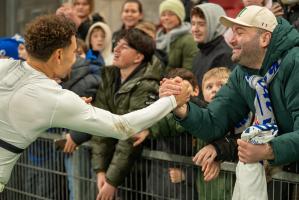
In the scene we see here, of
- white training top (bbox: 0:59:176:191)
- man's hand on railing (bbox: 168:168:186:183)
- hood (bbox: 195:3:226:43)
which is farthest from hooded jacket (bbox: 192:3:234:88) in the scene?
white training top (bbox: 0:59:176:191)

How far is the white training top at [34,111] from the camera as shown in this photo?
3971 millimetres

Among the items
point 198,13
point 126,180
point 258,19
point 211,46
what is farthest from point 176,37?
point 258,19

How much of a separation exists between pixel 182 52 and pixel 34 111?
3216mm

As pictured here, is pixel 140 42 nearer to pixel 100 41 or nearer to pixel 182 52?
pixel 182 52

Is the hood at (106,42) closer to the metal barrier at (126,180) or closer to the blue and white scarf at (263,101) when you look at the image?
the metal barrier at (126,180)

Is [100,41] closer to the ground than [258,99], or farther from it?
closer to the ground

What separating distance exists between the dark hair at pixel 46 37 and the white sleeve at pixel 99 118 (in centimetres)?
30

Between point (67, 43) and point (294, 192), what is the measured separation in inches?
65.2

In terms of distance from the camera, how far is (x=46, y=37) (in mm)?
4098

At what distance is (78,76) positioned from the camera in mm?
6230

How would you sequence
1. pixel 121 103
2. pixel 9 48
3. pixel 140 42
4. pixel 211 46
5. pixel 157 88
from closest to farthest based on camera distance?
pixel 157 88 < pixel 121 103 < pixel 140 42 < pixel 211 46 < pixel 9 48

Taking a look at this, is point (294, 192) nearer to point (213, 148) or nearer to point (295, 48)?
point (213, 148)

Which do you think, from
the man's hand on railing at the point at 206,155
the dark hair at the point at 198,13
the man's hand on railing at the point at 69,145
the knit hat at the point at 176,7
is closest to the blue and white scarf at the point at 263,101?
the man's hand on railing at the point at 206,155

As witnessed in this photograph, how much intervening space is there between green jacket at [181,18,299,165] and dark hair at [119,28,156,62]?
1387mm
